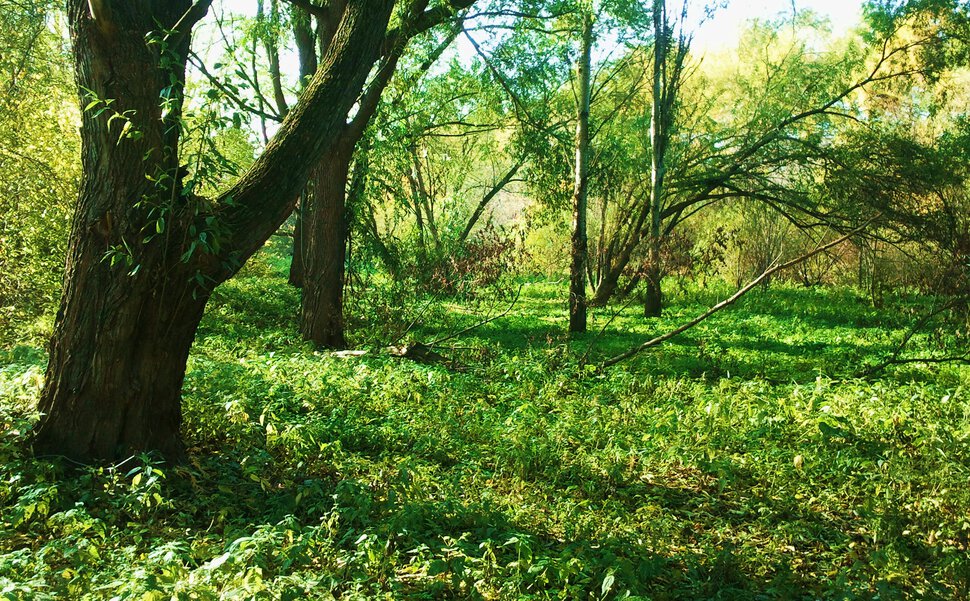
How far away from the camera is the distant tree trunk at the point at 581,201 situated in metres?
12.2

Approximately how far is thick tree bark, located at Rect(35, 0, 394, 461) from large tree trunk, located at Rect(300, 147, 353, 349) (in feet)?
16.5

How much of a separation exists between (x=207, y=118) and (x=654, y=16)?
1113 centimetres

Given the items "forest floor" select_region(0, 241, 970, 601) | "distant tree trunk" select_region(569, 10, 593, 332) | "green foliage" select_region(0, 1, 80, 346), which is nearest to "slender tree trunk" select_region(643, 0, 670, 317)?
"distant tree trunk" select_region(569, 10, 593, 332)

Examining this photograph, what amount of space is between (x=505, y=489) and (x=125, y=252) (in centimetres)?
298

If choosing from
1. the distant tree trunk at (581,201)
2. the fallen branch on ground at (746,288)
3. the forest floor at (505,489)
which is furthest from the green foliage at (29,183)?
the distant tree trunk at (581,201)

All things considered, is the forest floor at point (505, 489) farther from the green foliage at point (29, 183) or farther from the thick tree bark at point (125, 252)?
the green foliage at point (29, 183)

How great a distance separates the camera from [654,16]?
13.3 metres

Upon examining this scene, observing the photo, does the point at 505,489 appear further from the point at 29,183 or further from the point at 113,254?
the point at 29,183

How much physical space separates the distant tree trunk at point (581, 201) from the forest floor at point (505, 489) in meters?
4.01

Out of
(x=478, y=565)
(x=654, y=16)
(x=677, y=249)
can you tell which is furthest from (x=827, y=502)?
(x=654, y=16)

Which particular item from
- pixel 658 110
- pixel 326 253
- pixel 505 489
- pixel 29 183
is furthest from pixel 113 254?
pixel 658 110

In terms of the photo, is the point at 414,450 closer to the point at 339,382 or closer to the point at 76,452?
the point at 339,382

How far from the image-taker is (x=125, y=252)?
430 cm

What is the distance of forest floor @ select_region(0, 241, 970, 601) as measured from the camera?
→ 335 cm
